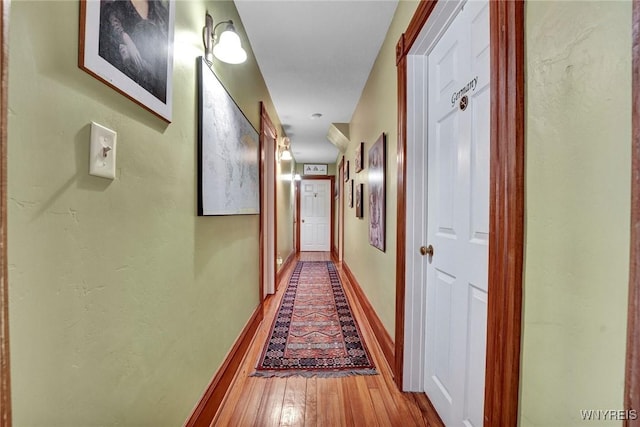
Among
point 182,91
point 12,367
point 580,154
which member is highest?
point 182,91

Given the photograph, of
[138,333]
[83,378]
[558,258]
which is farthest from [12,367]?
[558,258]

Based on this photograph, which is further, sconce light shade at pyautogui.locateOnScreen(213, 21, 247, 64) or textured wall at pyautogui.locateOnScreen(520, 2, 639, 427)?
sconce light shade at pyautogui.locateOnScreen(213, 21, 247, 64)

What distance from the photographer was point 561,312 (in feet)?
1.94

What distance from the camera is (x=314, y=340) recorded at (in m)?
2.16

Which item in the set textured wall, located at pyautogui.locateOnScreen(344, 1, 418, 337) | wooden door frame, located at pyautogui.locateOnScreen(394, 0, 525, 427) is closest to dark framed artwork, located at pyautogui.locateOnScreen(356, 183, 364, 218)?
textured wall, located at pyautogui.locateOnScreen(344, 1, 418, 337)

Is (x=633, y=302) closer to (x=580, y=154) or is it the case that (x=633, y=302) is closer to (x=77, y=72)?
(x=580, y=154)

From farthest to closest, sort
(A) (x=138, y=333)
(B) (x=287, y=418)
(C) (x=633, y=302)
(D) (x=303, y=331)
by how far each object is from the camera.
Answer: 1. (D) (x=303, y=331)
2. (B) (x=287, y=418)
3. (A) (x=138, y=333)
4. (C) (x=633, y=302)

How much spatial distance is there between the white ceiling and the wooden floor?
2.40 metres

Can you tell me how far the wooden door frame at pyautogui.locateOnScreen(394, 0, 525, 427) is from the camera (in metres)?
0.69

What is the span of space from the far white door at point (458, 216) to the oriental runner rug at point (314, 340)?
57 cm

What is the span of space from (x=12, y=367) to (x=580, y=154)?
45.1 inches

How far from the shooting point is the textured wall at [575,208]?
0.48m

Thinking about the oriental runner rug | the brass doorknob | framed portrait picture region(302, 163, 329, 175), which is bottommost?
the oriental runner rug

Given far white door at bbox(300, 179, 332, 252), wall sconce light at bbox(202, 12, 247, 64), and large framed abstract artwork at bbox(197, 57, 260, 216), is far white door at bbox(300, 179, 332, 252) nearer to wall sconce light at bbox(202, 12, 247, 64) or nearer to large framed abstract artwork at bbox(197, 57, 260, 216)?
large framed abstract artwork at bbox(197, 57, 260, 216)
